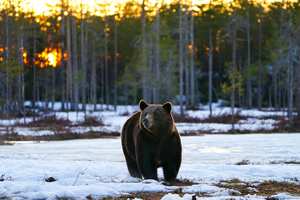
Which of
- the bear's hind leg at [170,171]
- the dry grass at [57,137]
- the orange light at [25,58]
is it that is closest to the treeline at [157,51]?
the orange light at [25,58]

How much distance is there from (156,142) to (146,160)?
0.39 metres

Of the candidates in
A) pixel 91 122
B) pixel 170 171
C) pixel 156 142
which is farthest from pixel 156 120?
pixel 91 122

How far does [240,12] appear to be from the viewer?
69.6 metres

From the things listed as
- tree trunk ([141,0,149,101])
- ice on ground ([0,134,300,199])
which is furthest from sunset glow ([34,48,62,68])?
ice on ground ([0,134,300,199])

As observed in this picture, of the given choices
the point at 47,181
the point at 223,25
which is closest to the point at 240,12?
the point at 223,25

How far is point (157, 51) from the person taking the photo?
55.7m

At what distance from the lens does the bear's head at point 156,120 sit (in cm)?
1015

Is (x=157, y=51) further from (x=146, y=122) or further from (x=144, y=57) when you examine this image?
(x=146, y=122)

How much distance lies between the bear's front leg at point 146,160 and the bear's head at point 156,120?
0.36m

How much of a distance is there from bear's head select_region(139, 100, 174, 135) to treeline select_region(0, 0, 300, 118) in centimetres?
4001

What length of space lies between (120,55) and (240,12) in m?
17.0

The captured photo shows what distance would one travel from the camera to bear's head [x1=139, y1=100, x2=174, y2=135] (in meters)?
10.1

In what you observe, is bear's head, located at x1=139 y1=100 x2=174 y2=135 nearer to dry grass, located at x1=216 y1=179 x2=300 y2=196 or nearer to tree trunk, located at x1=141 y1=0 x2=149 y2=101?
dry grass, located at x1=216 y1=179 x2=300 y2=196

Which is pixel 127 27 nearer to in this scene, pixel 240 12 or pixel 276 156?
pixel 240 12
